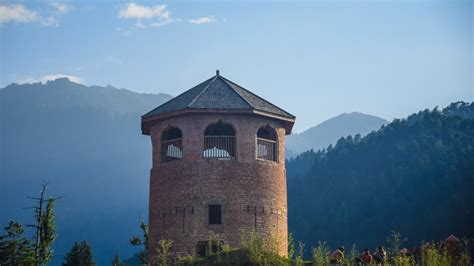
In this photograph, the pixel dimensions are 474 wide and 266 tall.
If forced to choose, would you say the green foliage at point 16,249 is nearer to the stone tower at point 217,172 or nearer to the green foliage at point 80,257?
the stone tower at point 217,172

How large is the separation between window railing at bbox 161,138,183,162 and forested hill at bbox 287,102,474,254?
4362 centimetres

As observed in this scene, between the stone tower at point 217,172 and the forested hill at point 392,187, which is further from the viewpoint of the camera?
the forested hill at point 392,187

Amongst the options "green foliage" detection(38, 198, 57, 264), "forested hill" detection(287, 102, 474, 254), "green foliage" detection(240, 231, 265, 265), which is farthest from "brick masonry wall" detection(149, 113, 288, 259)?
"forested hill" detection(287, 102, 474, 254)

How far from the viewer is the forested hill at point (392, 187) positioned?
74.3 metres

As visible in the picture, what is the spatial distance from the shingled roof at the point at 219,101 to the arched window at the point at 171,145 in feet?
2.93

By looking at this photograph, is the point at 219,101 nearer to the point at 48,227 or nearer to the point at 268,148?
the point at 268,148

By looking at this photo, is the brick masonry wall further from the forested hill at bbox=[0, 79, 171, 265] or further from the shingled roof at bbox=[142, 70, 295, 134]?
the forested hill at bbox=[0, 79, 171, 265]

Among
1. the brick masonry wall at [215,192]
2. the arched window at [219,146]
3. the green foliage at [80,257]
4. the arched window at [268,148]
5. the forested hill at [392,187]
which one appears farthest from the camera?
the forested hill at [392,187]

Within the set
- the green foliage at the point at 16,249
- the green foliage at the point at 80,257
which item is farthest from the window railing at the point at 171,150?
the green foliage at the point at 80,257

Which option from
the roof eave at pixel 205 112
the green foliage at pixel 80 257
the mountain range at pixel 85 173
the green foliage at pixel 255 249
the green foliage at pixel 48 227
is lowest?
the green foliage at pixel 255 249

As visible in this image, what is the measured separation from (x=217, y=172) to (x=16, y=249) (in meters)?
7.46

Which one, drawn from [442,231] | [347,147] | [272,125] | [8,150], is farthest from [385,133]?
[8,150]

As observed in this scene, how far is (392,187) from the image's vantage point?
82250 mm

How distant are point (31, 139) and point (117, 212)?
162ft
